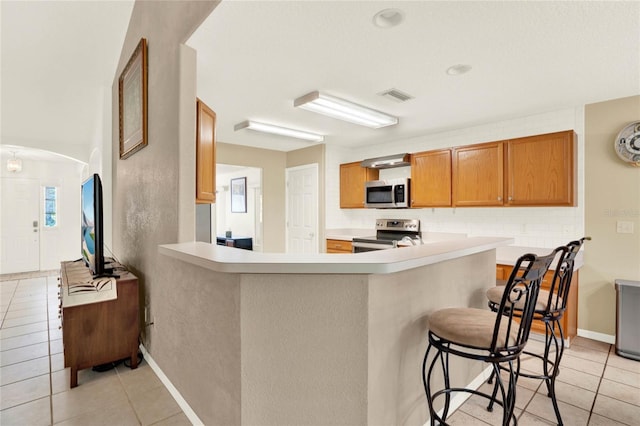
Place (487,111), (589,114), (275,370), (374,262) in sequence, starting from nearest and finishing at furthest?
(374,262), (275,370), (589,114), (487,111)

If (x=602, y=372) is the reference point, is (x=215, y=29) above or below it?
above

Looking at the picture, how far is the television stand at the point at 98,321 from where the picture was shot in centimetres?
228

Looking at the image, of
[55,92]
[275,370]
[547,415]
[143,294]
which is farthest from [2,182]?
[547,415]

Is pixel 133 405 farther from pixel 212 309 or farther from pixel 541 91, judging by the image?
pixel 541 91

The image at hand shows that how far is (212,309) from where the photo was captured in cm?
164

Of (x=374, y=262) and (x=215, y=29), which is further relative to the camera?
(x=215, y=29)

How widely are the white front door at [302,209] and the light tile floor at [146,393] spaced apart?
10.8 ft

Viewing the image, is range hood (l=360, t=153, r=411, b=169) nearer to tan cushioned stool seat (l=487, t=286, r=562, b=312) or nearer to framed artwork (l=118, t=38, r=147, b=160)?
tan cushioned stool seat (l=487, t=286, r=562, b=312)

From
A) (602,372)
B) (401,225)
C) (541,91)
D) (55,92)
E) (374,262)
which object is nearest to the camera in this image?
(374,262)

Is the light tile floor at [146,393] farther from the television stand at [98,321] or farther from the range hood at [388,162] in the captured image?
the range hood at [388,162]

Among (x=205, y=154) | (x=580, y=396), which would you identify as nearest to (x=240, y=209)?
(x=205, y=154)

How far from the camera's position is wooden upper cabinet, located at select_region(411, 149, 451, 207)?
162 inches

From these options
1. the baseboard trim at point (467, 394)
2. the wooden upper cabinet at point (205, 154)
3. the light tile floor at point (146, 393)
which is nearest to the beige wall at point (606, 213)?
the light tile floor at point (146, 393)

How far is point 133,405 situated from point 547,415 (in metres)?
2.62
